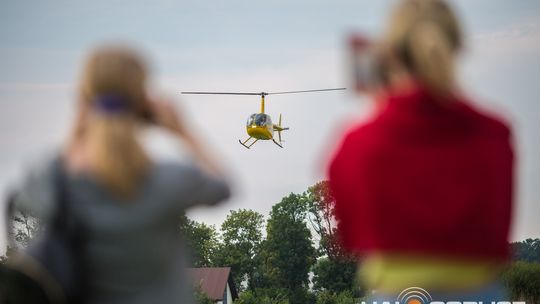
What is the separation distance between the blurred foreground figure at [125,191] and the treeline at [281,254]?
4738 inches

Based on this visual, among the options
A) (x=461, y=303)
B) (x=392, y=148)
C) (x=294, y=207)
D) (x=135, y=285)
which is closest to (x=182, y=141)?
(x=135, y=285)

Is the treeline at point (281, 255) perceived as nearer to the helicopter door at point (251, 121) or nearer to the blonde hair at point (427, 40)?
the helicopter door at point (251, 121)

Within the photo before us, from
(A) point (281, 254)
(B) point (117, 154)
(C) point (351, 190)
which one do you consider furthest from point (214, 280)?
(C) point (351, 190)

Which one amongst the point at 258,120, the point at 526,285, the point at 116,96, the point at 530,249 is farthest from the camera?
the point at 530,249

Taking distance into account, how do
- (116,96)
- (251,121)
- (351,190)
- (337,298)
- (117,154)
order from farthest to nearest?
1. (337,298)
2. (251,121)
3. (116,96)
4. (117,154)
5. (351,190)

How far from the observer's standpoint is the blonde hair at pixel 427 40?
2.98 m

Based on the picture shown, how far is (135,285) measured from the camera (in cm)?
351

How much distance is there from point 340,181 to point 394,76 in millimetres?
311

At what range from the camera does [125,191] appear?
3408mm

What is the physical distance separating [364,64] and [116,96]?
81 centimetres

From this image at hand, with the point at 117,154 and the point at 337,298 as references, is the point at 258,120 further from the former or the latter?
the point at 117,154

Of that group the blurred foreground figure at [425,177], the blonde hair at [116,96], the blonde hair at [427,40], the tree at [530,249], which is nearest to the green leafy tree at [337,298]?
the tree at [530,249]

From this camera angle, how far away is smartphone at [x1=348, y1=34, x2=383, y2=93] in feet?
9.84

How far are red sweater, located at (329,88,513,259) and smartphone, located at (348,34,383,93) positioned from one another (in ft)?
0.24
